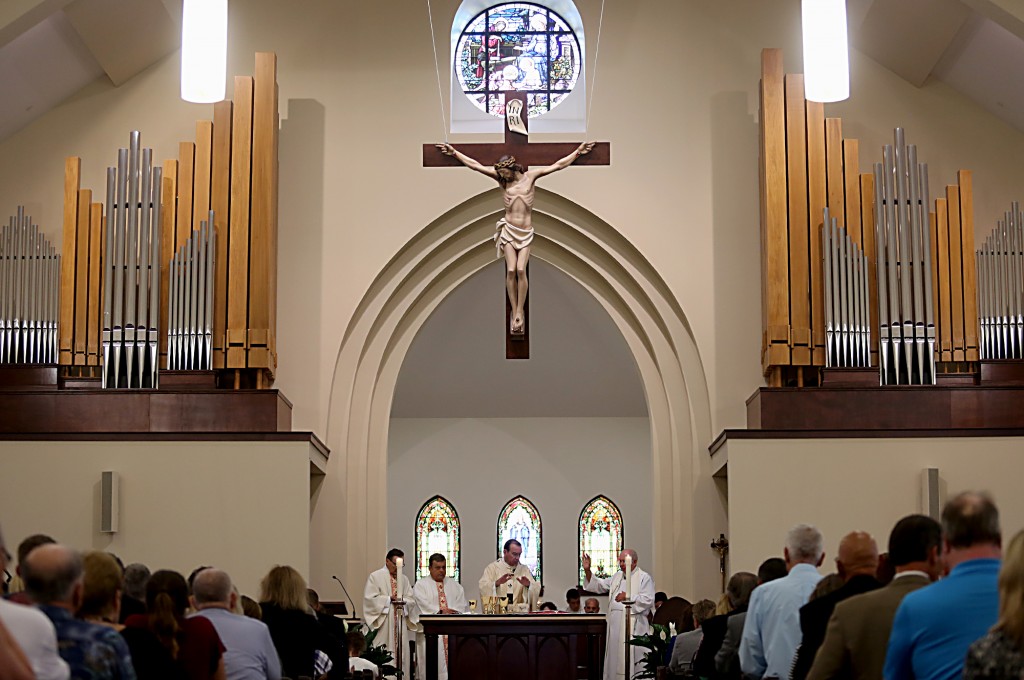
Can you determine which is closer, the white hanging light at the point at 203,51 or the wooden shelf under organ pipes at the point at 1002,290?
the white hanging light at the point at 203,51

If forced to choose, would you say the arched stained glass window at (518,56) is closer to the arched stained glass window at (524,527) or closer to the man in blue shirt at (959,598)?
the arched stained glass window at (524,527)

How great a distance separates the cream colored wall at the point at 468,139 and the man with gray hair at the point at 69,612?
954 centimetres

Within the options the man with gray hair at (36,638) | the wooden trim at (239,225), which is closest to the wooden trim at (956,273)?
the wooden trim at (239,225)

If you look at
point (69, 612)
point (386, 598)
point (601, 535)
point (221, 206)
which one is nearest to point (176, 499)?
point (386, 598)

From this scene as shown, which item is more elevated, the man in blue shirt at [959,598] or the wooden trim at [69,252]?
the wooden trim at [69,252]

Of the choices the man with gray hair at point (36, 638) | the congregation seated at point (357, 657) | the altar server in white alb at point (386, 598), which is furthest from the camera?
the altar server in white alb at point (386, 598)

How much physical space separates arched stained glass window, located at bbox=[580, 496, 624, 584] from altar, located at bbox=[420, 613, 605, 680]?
9026mm

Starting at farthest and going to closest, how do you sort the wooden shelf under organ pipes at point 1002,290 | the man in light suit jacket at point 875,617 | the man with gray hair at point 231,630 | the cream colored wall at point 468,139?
the cream colored wall at point 468,139 → the wooden shelf under organ pipes at point 1002,290 → the man with gray hair at point 231,630 → the man in light suit jacket at point 875,617

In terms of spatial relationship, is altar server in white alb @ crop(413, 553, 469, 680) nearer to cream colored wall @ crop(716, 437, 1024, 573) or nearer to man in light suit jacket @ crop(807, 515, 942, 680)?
cream colored wall @ crop(716, 437, 1024, 573)

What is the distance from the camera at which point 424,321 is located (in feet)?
47.6

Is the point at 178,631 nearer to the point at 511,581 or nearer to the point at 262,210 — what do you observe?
the point at 262,210

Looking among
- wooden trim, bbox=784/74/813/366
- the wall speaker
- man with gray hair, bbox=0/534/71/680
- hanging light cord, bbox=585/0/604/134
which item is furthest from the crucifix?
man with gray hair, bbox=0/534/71/680

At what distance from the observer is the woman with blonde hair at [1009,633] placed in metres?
3.14

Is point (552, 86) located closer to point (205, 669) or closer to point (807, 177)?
point (807, 177)
